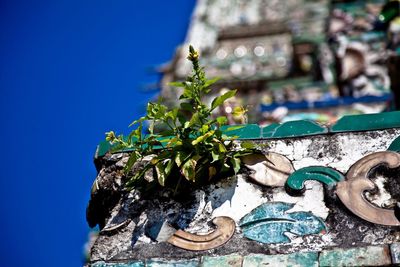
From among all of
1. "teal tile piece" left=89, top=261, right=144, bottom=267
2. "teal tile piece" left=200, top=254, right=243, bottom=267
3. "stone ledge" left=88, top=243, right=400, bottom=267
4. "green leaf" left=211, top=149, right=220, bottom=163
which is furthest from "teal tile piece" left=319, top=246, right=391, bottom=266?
"teal tile piece" left=89, top=261, right=144, bottom=267

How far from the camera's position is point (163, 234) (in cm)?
334

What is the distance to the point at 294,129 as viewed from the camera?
3.61m

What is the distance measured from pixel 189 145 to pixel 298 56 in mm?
12527

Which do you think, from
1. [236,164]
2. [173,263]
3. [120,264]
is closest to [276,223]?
[236,164]

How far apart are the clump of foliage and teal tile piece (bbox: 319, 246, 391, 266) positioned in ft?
1.98

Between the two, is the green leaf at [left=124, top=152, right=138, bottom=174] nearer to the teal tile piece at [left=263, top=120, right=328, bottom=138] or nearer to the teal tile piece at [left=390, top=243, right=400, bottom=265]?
the teal tile piece at [left=263, top=120, right=328, bottom=138]

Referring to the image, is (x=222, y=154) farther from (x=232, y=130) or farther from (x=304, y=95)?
(x=304, y=95)

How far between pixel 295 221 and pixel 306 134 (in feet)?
1.64

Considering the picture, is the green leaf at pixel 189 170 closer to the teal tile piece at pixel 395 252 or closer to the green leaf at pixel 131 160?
the green leaf at pixel 131 160

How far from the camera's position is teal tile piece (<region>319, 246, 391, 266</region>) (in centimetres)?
294

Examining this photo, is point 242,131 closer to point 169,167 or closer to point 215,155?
point 215,155

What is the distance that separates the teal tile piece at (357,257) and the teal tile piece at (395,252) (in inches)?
0.6

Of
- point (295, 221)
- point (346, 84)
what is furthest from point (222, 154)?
point (346, 84)

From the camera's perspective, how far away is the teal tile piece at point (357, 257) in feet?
9.63
